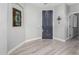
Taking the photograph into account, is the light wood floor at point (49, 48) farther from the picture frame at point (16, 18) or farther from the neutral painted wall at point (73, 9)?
the neutral painted wall at point (73, 9)

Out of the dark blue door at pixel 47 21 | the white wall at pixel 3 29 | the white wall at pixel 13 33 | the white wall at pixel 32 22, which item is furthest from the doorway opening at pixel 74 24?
the white wall at pixel 3 29

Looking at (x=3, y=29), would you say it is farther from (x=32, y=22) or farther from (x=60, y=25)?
(x=60, y=25)

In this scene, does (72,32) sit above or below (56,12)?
below

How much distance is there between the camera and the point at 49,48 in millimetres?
3027

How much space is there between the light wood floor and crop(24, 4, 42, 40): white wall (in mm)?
200

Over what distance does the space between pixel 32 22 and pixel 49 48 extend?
2.43 ft

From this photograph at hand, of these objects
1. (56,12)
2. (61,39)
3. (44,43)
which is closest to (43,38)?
(44,43)

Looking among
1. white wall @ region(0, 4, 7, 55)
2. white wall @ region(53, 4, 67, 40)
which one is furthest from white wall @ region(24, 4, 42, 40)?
white wall @ region(0, 4, 7, 55)

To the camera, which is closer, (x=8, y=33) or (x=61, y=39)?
(x=8, y=33)

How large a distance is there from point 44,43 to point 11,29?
33.8 inches

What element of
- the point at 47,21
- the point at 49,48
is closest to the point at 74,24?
the point at 47,21

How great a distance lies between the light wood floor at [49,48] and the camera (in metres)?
2.95

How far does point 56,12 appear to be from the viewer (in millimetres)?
3049
